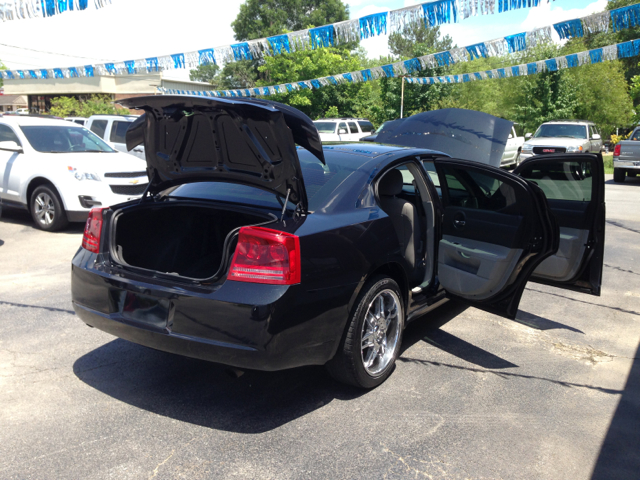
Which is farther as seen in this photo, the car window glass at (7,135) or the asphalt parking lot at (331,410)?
the car window glass at (7,135)

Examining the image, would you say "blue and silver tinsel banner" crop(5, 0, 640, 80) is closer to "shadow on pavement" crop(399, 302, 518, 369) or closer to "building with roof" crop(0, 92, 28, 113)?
"shadow on pavement" crop(399, 302, 518, 369)

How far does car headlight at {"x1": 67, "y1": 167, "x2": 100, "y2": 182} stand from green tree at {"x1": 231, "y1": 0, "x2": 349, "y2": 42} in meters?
53.8

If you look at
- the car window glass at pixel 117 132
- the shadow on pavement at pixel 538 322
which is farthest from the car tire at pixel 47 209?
the shadow on pavement at pixel 538 322

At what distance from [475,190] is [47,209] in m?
7.03

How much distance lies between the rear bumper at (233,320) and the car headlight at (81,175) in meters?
5.77

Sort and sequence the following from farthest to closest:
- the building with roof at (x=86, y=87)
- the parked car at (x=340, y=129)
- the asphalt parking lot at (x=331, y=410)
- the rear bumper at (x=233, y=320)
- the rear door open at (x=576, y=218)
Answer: the building with roof at (x=86, y=87)
the parked car at (x=340, y=129)
the rear door open at (x=576, y=218)
the rear bumper at (x=233, y=320)
the asphalt parking lot at (x=331, y=410)

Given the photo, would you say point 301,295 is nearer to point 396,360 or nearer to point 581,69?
point 396,360

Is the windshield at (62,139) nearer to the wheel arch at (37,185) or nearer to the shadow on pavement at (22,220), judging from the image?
the wheel arch at (37,185)

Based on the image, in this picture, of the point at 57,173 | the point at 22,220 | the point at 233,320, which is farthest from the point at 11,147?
the point at 233,320

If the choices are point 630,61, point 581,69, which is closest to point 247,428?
point 581,69

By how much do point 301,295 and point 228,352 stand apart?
0.51m

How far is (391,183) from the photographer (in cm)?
432

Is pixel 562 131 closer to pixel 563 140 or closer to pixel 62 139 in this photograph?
pixel 563 140

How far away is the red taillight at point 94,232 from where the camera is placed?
3.68m
